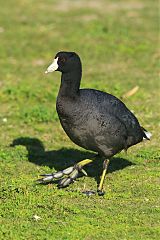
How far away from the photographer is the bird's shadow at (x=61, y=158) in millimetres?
8961

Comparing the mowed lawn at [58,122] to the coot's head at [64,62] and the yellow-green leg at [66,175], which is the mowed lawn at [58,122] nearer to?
the yellow-green leg at [66,175]

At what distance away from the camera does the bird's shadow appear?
8961 millimetres

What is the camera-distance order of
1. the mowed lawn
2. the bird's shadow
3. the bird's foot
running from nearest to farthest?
the mowed lawn < the bird's foot < the bird's shadow

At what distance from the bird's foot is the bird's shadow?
370 mm

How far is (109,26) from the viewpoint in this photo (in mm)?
17047

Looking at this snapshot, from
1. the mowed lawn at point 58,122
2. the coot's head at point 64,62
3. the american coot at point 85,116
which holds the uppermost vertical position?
the coot's head at point 64,62

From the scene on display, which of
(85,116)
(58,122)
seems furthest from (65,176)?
(58,122)

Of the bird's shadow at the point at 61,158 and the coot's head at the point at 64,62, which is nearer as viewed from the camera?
the coot's head at the point at 64,62

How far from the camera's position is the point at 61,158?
9.49 m

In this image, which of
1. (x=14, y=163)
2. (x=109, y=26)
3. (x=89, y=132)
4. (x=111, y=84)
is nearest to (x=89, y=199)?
(x=89, y=132)

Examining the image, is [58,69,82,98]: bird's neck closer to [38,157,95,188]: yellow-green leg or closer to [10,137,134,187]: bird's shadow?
[38,157,95,188]: yellow-green leg

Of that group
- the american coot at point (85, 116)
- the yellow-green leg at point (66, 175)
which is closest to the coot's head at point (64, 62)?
the american coot at point (85, 116)

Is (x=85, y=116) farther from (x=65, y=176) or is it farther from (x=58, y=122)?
(x=58, y=122)

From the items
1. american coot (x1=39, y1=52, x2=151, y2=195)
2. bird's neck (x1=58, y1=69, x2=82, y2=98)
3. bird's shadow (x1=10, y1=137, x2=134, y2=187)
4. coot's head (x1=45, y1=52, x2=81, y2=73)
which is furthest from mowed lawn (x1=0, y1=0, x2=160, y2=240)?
coot's head (x1=45, y1=52, x2=81, y2=73)
